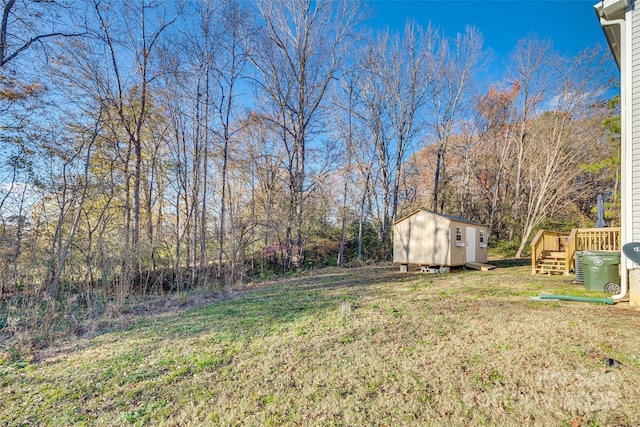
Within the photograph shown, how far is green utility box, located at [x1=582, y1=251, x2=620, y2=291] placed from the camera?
5355mm

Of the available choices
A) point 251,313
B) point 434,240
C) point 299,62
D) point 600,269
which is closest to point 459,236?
point 434,240

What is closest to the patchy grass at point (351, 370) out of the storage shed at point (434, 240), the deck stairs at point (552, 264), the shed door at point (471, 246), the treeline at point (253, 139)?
the treeline at point (253, 139)

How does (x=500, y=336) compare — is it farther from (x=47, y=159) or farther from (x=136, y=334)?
(x=47, y=159)

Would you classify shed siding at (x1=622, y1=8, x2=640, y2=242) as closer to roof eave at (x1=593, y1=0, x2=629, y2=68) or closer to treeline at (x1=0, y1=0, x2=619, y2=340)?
roof eave at (x1=593, y1=0, x2=629, y2=68)

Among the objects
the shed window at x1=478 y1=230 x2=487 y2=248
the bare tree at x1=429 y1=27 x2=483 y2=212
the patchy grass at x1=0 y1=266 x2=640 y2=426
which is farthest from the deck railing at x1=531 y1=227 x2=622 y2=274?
the bare tree at x1=429 y1=27 x2=483 y2=212

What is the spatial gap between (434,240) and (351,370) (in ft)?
24.8

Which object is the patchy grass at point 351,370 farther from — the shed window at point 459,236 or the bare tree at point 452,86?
the bare tree at point 452,86

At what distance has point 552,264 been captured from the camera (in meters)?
8.24

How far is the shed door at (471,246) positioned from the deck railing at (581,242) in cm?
205

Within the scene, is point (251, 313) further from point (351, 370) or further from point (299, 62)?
point (299, 62)

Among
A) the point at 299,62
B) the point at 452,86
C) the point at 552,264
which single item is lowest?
the point at 552,264

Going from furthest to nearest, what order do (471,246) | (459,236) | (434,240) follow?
(471,246)
(459,236)
(434,240)

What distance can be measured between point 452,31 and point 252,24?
10.2 m

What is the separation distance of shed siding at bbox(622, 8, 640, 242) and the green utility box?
3.45 ft
